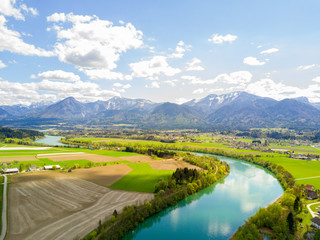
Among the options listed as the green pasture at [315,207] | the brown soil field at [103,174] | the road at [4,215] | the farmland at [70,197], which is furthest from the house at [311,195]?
the road at [4,215]

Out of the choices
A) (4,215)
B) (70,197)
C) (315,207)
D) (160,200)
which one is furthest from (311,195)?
(4,215)

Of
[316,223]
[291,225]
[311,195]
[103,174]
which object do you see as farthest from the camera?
[103,174]

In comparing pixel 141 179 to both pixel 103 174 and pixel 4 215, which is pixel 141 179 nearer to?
pixel 103 174

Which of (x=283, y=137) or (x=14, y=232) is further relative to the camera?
(x=283, y=137)

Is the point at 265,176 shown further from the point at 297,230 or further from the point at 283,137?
the point at 283,137

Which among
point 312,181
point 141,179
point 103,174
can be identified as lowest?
point 312,181

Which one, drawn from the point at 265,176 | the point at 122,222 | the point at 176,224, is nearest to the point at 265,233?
the point at 176,224

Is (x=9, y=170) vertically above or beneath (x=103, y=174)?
above

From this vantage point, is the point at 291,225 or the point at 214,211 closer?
the point at 291,225
